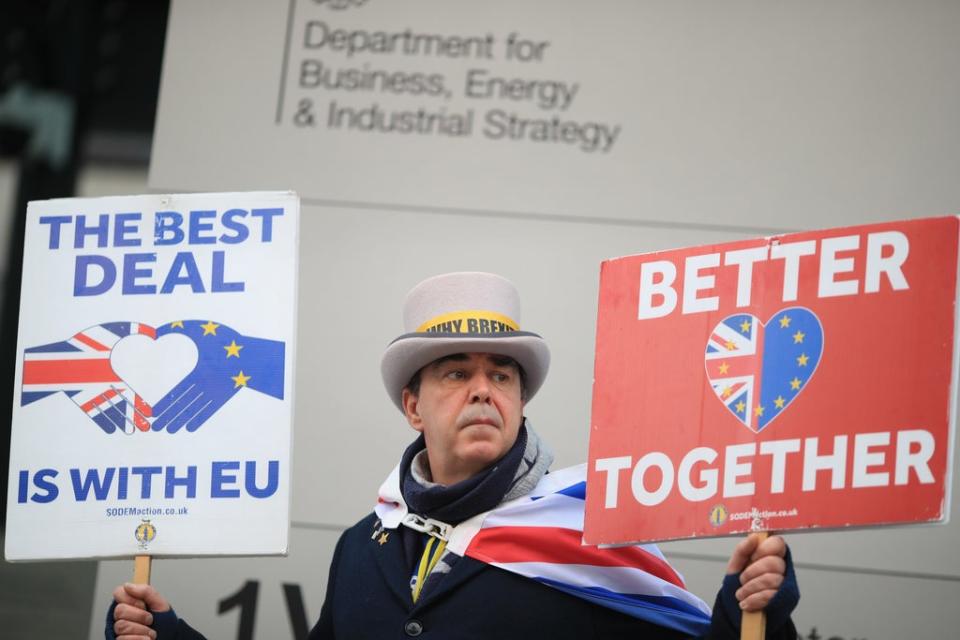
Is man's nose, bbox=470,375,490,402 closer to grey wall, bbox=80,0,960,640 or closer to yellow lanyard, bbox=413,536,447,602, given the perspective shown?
yellow lanyard, bbox=413,536,447,602

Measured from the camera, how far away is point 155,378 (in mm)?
3949

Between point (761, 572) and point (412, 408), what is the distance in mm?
1264

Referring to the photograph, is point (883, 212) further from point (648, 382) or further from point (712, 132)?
point (648, 382)

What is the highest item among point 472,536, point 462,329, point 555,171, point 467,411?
point 555,171

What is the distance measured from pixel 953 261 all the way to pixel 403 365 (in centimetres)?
149

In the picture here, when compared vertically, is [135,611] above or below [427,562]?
below

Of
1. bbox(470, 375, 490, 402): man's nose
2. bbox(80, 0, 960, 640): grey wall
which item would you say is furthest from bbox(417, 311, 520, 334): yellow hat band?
bbox(80, 0, 960, 640): grey wall

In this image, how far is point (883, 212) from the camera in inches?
212

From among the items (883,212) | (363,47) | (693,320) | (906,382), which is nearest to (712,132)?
(883,212)

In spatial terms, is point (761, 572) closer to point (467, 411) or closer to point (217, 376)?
point (467, 411)

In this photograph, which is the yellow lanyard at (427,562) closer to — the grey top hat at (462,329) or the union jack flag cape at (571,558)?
the union jack flag cape at (571,558)

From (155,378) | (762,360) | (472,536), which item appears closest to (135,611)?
(155,378)

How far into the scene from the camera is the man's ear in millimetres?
4191

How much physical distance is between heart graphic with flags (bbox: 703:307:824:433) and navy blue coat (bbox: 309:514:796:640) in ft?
2.25
